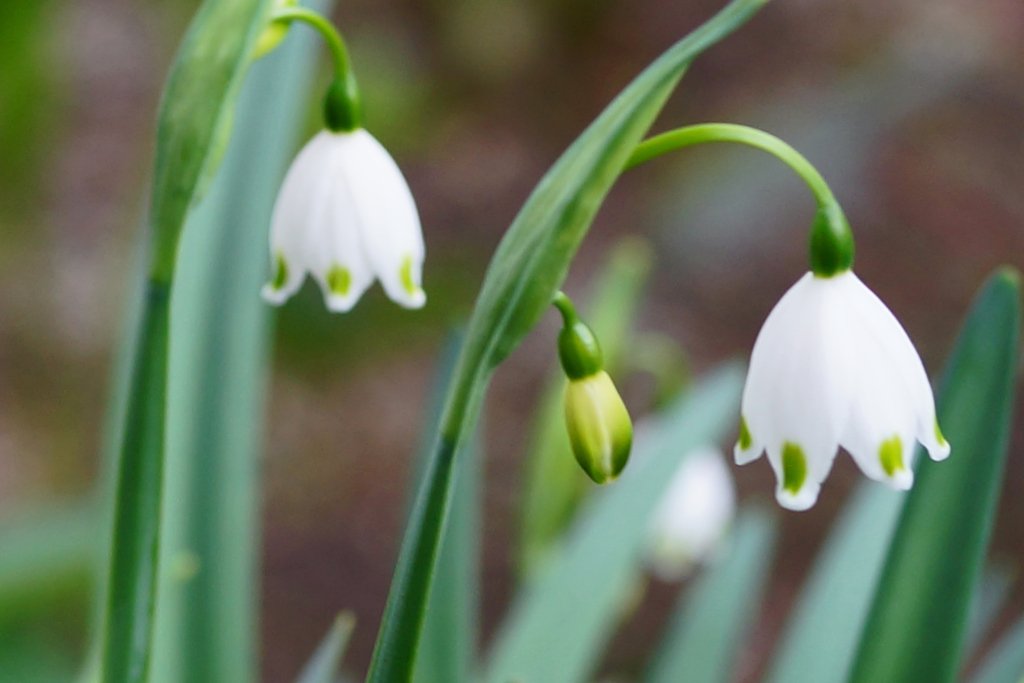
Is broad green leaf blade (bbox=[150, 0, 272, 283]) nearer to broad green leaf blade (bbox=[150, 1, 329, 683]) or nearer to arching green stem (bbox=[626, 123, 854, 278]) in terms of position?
arching green stem (bbox=[626, 123, 854, 278])

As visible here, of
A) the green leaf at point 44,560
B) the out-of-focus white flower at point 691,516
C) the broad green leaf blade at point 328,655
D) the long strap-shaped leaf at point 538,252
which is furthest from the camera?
the green leaf at point 44,560

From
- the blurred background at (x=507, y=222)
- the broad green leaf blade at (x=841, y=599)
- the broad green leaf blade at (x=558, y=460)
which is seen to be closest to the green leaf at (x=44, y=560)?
the blurred background at (x=507, y=222)

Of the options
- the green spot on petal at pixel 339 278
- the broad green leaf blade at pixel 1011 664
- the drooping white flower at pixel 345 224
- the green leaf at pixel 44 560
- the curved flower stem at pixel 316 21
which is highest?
the curved flower stem at pixel 316 21

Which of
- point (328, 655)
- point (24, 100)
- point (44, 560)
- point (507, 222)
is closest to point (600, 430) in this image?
point (328, 655)

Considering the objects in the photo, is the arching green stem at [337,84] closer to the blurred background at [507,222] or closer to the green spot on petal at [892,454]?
the green spot on petal at [892,454]

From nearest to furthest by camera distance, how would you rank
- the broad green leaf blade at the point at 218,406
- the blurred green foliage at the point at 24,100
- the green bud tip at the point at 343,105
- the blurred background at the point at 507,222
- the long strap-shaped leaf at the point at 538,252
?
the long strap-shaped leaf at the point at 538,252 < the green bud tip at the point at 343,105 < the broad green leaf blade at the point at 218,406 < the blurred green foliage at the point at 24,100 < the blurred background at the point at 507,222

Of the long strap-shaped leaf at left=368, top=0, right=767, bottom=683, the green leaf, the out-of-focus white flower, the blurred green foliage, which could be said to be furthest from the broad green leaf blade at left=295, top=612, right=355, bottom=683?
the blurred green foliage
